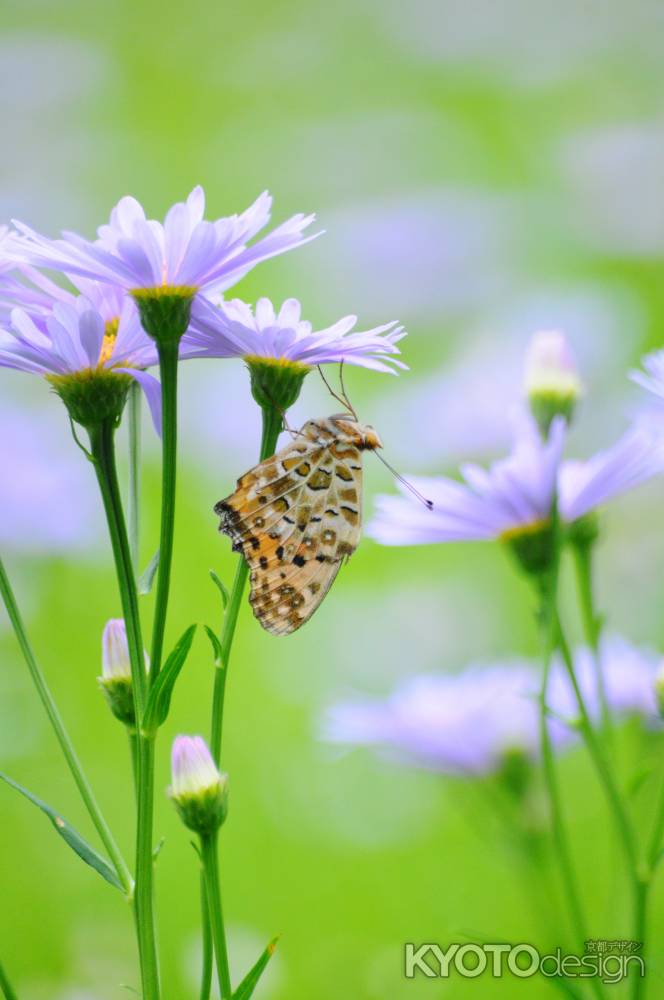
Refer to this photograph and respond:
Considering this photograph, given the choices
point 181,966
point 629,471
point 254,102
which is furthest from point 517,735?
point 254,102

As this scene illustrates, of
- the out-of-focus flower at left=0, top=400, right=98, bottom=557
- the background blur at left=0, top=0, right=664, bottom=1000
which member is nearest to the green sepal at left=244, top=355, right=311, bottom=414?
the background blur at left=0, top=0, right=664, bottom=1000

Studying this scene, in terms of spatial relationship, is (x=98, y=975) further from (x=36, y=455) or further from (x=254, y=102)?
(x=254, y=102)

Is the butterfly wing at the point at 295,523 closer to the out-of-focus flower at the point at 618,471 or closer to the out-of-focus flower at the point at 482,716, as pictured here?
the out-of-focus flower at the point at 618,471

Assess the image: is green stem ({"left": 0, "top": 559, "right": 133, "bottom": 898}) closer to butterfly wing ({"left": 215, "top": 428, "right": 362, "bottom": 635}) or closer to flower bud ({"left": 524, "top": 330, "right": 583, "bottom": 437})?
butterfly wing ({"left": 215, "top": 428, "right": 362, "bottom": 635})

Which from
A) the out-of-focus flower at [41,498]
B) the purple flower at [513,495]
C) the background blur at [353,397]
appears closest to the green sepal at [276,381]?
the purple flower at [513,495]

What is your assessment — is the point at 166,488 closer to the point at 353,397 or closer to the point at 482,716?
the point at 482,716
